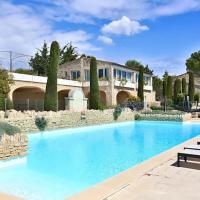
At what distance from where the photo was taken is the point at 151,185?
6.06 meters

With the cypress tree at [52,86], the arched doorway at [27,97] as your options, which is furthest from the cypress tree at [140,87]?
the cypress tree at [52,86]

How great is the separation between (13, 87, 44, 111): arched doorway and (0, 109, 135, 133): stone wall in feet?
21.5

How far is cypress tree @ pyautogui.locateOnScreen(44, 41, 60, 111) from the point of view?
989 inches

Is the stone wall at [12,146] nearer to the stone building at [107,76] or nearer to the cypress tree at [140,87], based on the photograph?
the stone building at [107,76]

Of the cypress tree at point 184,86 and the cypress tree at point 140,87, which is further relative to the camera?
the cypress tree at point 184,86

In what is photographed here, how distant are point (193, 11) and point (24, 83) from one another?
682 inches

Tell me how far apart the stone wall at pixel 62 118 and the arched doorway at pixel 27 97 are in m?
6.54

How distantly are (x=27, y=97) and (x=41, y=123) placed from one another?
15.8m

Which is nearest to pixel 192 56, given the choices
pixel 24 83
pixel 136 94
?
pixel 136 94

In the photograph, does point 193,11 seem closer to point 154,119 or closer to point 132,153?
point 132,153

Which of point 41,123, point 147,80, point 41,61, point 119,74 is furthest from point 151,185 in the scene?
point 41,61

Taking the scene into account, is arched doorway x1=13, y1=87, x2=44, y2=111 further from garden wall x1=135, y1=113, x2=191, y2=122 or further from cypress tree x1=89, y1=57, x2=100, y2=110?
garden wall x1=135, y1=113, x2=191, y2=122

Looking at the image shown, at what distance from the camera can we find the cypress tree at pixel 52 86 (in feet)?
82.4

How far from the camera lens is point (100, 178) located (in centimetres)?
870
